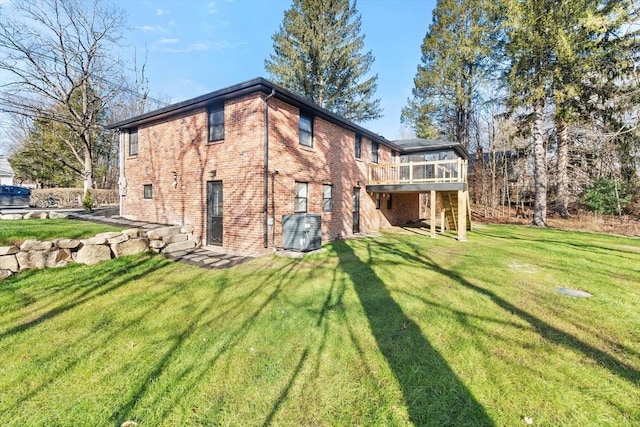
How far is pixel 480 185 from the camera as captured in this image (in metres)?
22.8

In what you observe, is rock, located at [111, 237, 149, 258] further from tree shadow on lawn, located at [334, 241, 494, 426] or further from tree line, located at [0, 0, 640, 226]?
tree line, located at [0, 0, 640, 226]

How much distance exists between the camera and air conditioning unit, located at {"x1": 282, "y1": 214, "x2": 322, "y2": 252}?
771 centimetres

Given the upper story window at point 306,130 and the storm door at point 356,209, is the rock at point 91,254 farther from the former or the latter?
the storm door at point 356,209

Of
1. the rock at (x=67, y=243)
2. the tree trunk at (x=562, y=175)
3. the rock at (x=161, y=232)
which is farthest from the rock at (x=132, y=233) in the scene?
the tree trunk at (x=562, y=175)

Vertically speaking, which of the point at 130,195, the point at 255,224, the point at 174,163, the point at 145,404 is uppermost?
the point at 174,163

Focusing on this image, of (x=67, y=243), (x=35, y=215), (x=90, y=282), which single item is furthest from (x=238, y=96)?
(x=35, y=215)

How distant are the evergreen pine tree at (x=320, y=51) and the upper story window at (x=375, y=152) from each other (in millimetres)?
8662

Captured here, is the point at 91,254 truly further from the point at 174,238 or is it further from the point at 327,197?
the point at 327,197

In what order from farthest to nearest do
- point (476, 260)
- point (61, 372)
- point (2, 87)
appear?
point (2, 87), point (476, 260), point (61, 372)

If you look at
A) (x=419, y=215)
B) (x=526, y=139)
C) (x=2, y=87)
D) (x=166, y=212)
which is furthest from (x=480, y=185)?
(x=2, y=87)

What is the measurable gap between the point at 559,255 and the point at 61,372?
10.5m

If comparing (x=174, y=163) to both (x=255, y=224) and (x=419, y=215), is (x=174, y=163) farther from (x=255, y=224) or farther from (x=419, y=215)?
(x=419, y=215)

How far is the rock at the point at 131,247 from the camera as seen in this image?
6.80 meters

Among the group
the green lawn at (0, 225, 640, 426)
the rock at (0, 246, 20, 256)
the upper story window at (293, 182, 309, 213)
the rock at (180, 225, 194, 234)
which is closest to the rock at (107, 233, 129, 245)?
the green lawn at (0, 225, 640, 426)
